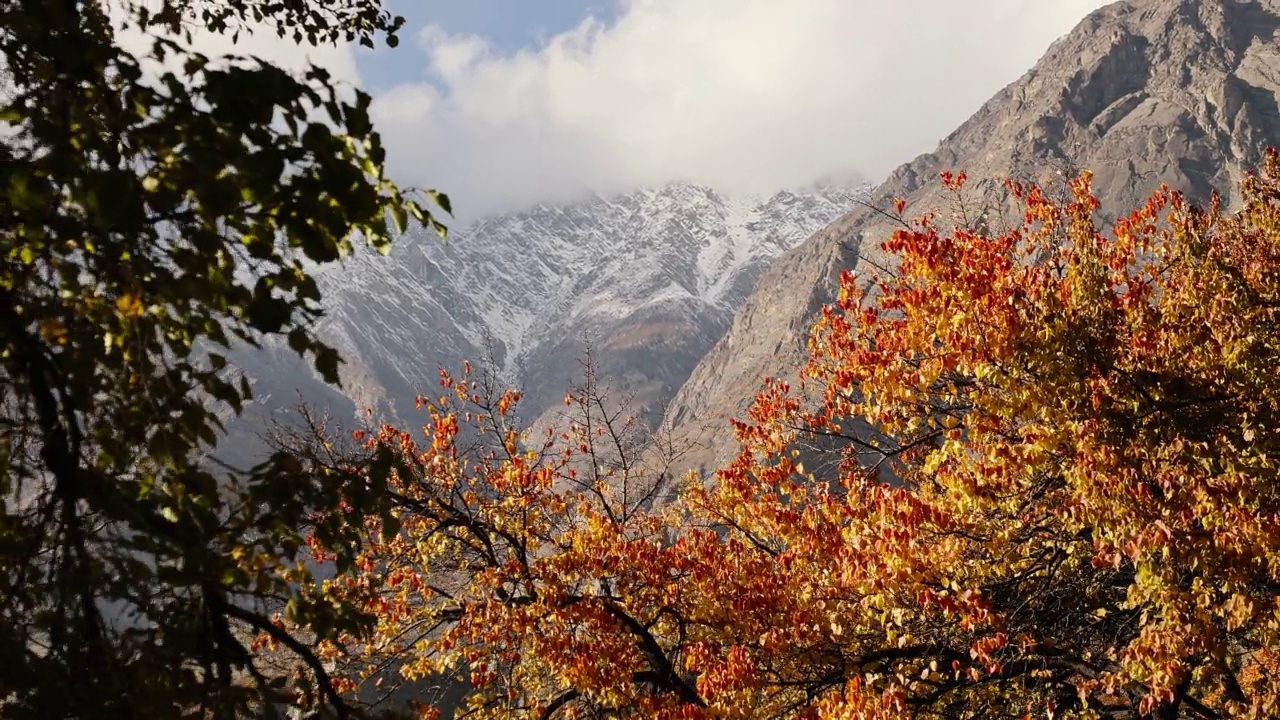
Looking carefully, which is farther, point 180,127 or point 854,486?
point 854,486

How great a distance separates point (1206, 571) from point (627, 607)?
8.37m

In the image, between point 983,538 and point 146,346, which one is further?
point 983,538

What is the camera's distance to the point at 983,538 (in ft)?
39.8

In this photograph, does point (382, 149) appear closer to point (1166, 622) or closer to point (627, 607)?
point (1166, 622)

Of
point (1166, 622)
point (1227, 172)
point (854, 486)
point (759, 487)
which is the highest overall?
point (1227, 172)

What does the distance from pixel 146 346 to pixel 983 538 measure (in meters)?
11.8

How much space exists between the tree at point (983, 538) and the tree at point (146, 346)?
6.21ft

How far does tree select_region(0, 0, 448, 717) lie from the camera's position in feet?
8.98

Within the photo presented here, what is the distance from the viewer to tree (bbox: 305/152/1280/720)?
907 centimetres

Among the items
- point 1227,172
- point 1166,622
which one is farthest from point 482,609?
point 1227,172

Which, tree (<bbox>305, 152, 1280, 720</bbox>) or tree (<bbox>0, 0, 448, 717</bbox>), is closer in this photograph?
tree (<bbox>0, 0, 448, 717</bbox>)

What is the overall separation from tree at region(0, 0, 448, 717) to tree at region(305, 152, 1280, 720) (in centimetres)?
189

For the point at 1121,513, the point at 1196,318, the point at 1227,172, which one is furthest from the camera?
the point at 1227,172

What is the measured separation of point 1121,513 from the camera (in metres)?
8.70
